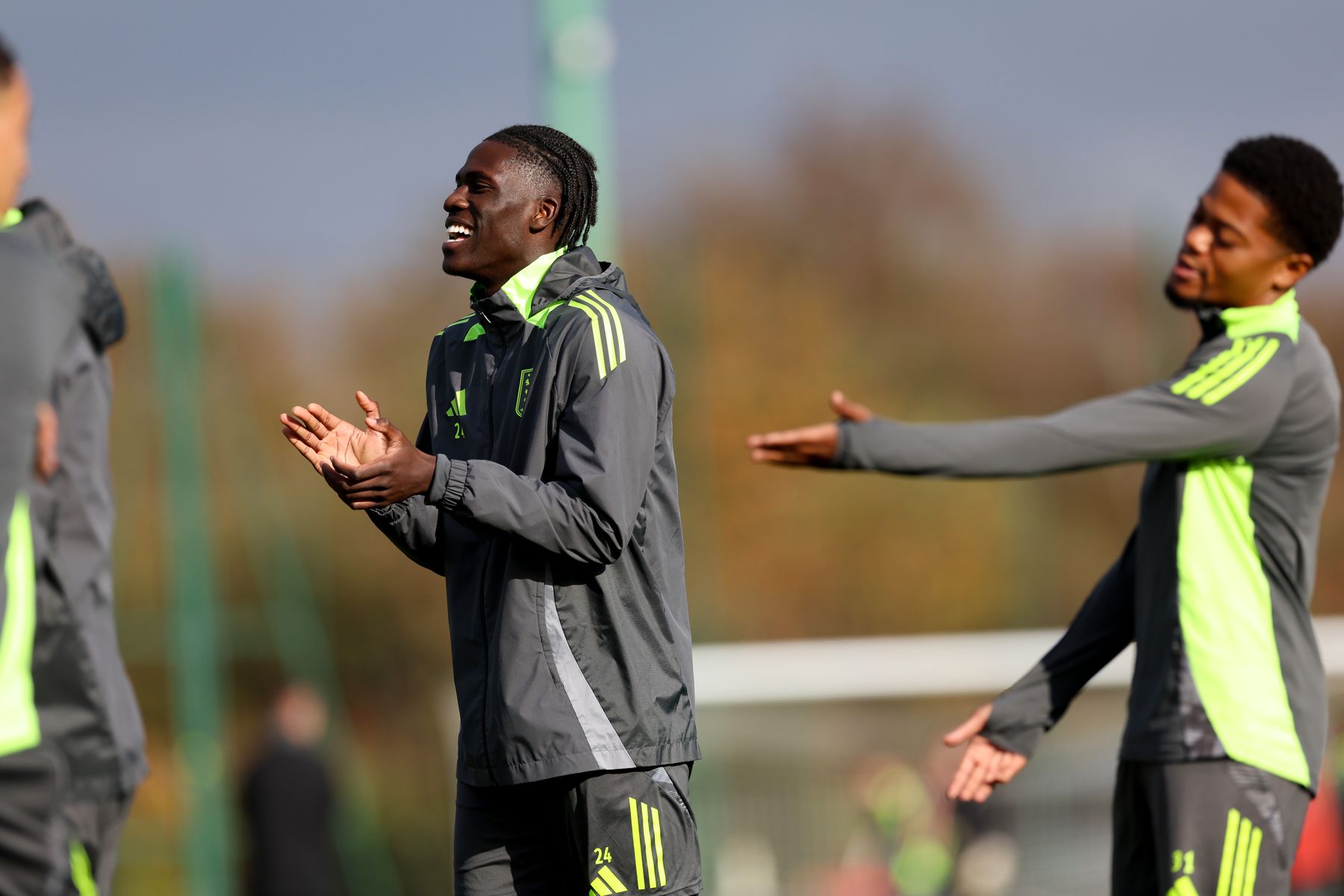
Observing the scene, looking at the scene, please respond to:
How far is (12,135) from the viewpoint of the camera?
9.62 ft

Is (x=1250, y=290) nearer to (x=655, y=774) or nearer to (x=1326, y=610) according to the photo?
(x=655, y=774)

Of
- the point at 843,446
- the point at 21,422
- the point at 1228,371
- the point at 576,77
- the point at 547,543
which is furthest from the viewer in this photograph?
the point at 576,77

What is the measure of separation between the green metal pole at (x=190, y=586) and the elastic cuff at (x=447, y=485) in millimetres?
9405

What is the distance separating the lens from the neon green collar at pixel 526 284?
403 centimetres

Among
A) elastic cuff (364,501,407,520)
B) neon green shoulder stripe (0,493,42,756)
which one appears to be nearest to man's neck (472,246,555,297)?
elastic cuff (364,501,407,520)

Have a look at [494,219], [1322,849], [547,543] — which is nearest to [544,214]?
[494,219]

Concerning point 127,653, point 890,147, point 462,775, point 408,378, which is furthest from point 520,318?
point 890,147

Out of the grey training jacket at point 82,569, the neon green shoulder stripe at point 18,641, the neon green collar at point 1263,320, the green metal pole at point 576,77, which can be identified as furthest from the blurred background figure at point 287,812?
the neon green shoulder stripe at point 18,641

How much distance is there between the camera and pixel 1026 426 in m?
3.81

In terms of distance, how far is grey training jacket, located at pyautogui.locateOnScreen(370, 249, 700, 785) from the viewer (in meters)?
3.72

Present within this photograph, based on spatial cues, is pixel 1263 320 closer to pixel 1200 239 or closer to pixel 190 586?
pixel 1200 239

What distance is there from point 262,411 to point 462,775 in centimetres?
1656

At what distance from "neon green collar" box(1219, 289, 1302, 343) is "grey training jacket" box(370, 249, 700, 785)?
139cm

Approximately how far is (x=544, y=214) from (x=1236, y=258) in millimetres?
1701
